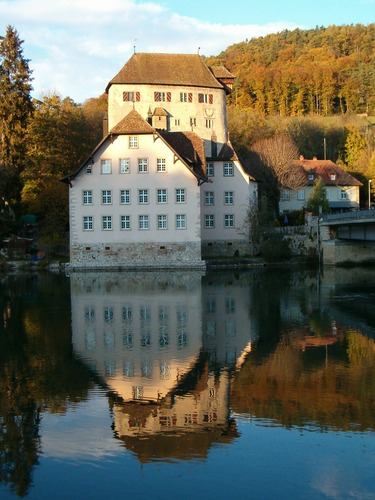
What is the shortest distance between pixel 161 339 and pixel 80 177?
1271 inches

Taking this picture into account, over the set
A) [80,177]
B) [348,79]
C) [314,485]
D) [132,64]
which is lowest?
[314,485]

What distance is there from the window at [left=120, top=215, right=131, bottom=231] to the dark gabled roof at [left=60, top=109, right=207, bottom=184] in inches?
188

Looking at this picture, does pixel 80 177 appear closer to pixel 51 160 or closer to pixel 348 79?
pixel 51 160

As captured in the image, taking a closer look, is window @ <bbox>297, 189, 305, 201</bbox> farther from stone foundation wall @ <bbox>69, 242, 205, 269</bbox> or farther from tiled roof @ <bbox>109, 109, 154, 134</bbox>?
tiled roof @ <bbox>109, 109, 154, 134</bbox>

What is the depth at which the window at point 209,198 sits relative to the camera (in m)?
56.2

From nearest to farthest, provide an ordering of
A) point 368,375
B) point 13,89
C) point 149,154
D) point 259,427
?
point 259,427 → point 368,375 → point 149,154 → point 13,89

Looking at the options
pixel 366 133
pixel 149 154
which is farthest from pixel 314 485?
pixel 366 133

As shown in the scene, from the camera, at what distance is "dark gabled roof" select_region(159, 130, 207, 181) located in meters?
53.8

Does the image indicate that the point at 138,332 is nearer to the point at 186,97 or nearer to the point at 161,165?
the point at 161,165

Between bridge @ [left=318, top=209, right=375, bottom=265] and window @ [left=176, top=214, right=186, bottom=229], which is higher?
window @ [left=176, top=214, right=186, bottom=229]

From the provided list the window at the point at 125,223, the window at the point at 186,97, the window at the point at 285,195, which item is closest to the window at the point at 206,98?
the window at the point at 186,97

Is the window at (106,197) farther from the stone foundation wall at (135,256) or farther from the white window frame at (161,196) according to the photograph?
the white window frame at (161,196)

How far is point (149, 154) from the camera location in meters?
50.8

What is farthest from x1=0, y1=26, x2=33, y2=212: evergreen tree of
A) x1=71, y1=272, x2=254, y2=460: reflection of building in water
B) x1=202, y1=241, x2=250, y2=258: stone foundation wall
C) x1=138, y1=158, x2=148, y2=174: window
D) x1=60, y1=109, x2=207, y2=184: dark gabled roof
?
x1=71, y1=272, x2=254, y2=460: reflection of building in water
